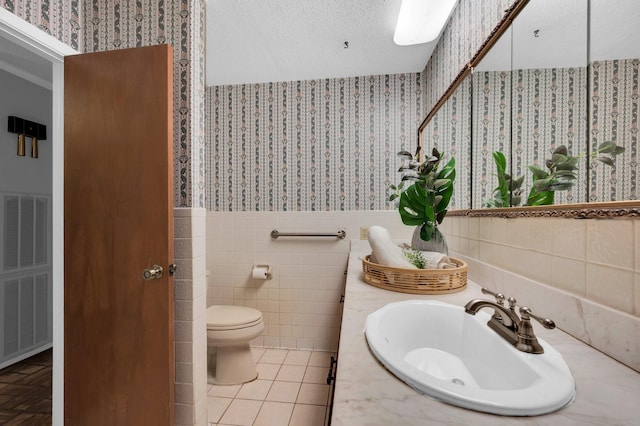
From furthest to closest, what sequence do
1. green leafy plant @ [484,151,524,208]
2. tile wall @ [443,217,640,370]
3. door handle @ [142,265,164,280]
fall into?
1. door handle @ [142,265,164,280]
2. green leafy plant @ [484,151,524,208]
3. tile wall @ [443,217,640,370]

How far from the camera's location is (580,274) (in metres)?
0.66

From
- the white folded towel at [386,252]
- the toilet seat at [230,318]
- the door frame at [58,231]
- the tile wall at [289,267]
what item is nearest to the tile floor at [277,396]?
the tile wall at [289,267]

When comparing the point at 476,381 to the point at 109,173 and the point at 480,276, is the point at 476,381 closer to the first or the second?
the point at 480,276

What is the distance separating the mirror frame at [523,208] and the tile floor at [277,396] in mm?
1374

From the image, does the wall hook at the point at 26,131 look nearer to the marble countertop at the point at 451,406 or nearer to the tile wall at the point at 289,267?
the tile wall at the point at 289,267

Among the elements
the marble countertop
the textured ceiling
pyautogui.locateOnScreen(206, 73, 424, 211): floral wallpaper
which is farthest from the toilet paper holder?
the marble countertop

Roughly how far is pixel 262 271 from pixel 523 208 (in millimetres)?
1817

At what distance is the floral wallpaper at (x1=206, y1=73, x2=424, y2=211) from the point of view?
7.37ft

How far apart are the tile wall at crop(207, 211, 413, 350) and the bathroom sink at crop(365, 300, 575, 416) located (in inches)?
55.5

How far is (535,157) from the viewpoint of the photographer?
857mm

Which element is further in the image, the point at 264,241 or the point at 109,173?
the point at 264,241

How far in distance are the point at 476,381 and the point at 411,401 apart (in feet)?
1.27

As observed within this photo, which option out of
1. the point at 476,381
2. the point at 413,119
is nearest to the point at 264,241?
the point at 413,119

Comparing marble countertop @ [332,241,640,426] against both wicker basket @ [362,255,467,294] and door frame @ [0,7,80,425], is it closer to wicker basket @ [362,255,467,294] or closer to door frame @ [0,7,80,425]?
wicker basket @ [362,255,467,294]
